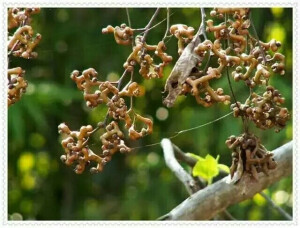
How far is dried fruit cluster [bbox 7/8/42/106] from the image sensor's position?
85 centimetres

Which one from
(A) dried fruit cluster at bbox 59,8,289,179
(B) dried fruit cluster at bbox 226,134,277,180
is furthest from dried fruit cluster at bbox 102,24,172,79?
(B) dried fruit cluster at bbox 226,134,277,180

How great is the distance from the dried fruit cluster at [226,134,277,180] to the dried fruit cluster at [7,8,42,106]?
10.5 inches

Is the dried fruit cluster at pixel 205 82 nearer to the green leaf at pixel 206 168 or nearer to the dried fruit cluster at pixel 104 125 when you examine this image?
the dried fruit cluster at pixel 104 125

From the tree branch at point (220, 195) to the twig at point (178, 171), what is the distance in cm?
11

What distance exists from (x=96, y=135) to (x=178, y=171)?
63.2 inches

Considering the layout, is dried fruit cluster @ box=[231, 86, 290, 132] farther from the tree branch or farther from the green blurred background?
the green blurred background

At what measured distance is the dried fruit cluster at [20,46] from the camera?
0.85 m

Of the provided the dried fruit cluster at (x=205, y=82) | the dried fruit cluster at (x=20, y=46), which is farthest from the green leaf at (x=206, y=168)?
the dried fruit cluster at (x=20, y=46)

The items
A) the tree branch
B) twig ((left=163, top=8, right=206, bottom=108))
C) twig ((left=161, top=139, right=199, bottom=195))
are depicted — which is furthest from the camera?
twig ((left=161, top=139, right=199, bottom=195))

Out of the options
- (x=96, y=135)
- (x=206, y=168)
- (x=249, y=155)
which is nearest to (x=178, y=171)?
(x=206, y=168)

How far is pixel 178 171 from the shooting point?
48.1 inches

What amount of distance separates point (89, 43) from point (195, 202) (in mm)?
2060

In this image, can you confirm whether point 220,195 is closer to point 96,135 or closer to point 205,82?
point 205,82

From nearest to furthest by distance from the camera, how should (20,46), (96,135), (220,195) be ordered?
(20,46)
(220,195)
(96,135)
